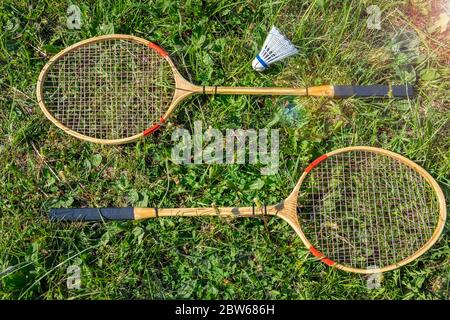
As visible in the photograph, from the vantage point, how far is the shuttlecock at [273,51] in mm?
2834

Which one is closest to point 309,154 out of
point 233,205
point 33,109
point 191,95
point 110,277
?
point 233,205

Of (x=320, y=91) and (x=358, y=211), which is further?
(x=320, y=91)

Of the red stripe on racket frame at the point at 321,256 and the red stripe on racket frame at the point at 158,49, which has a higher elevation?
the red stripe on racket frame at the point at 158,49

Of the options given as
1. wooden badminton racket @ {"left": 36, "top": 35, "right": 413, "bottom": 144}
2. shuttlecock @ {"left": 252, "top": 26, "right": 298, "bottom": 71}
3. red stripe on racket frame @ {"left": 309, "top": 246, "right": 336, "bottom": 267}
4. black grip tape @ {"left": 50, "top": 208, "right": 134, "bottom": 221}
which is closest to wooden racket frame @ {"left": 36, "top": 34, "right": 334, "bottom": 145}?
wooden badminton racket @ {"left": 36, "top": 35, "right": 413, "bottom": 144}

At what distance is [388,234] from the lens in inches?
102

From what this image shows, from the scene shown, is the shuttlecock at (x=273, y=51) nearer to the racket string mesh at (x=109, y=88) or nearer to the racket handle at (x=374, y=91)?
the racket handle at (x=374, y=91)

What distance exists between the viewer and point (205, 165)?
8.98 feet

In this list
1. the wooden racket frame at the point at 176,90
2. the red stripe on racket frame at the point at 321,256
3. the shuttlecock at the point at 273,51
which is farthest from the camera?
the shuttlecock at the point at 273,51

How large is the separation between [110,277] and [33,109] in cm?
100

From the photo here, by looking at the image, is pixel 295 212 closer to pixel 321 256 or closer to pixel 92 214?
pixel 321 256

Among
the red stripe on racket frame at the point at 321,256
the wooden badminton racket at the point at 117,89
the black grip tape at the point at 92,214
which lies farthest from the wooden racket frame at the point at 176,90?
the red stripe on racket frame at the point at 321,256

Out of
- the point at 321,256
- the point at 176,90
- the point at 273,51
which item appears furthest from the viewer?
the point at 273,51

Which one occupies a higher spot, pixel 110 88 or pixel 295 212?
pixel 110 88

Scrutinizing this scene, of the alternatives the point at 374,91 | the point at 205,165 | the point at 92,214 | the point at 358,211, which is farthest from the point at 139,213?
the point at 374,91
